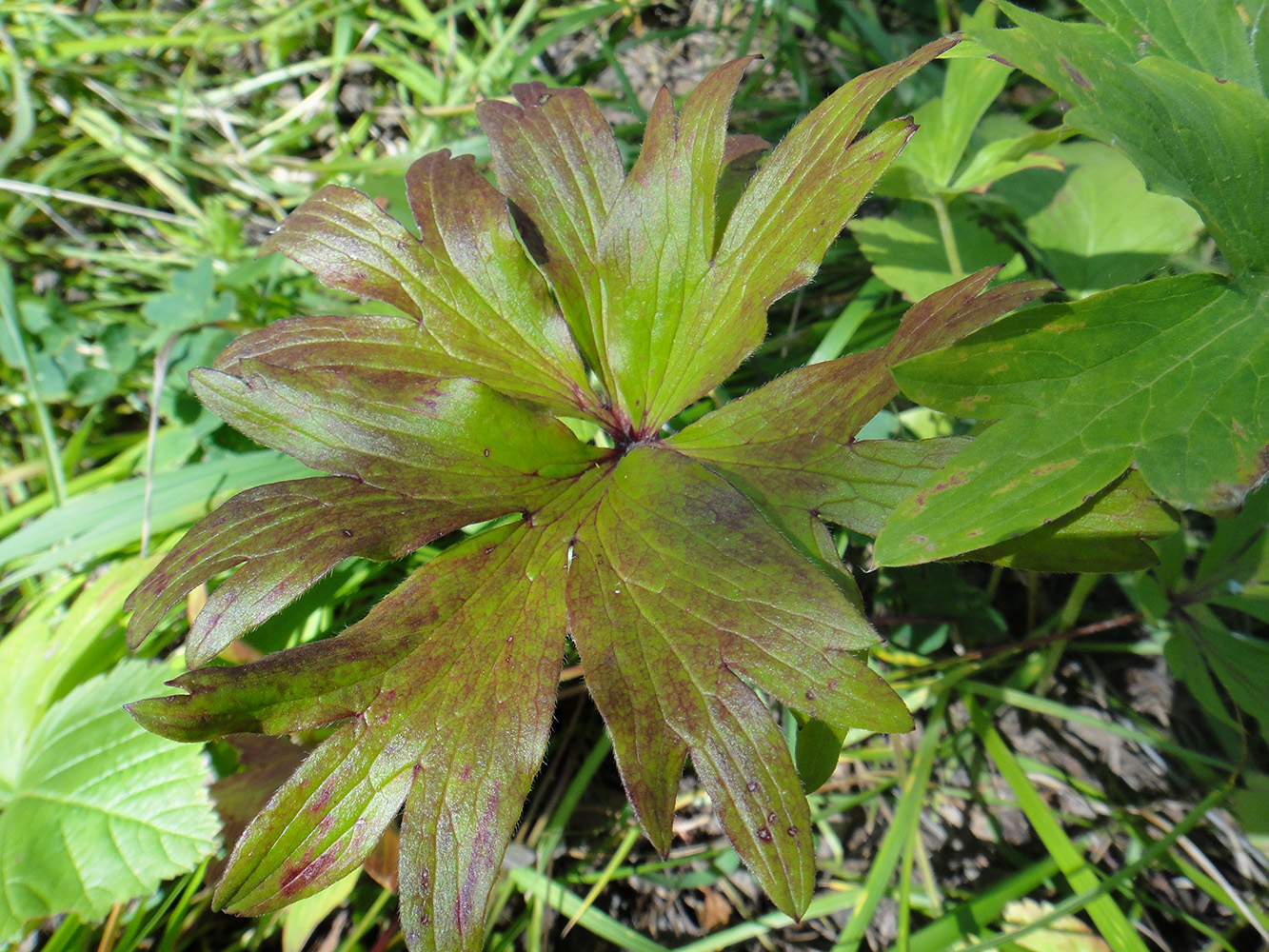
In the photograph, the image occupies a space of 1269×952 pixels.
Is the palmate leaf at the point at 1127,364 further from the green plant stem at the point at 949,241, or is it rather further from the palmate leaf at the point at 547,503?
the green plant stem at the point at 949,241

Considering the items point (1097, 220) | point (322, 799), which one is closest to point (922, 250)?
point (1097, 220)

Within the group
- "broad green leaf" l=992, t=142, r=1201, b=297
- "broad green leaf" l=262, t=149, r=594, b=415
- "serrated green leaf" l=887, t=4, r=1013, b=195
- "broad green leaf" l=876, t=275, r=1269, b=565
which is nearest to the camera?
"broad green leaf" l=876, t=275, r=1269, b=565

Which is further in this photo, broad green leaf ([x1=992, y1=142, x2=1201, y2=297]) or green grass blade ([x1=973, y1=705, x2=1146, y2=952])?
broad green leaf ([x1=992, y1=142, x2=1201, y2=297])

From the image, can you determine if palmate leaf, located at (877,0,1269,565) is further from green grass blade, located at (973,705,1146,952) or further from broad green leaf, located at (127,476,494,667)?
green grass blade, located at (973,705,1146,952)

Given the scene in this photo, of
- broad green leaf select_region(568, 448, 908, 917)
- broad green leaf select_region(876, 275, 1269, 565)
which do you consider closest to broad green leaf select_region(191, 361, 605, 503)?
broad green leaf select_region(568, 448, 908, 917)

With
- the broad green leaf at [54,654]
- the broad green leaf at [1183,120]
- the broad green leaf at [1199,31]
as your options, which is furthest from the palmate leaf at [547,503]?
the broad green leaf at [54,654]

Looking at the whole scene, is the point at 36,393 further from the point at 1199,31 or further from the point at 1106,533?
the point at 1199,31
